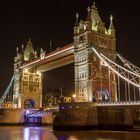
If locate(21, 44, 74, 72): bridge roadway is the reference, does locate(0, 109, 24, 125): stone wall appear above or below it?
below

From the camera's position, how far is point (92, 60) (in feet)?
160

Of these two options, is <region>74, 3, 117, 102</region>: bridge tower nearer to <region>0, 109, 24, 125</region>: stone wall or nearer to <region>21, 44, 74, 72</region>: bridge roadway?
<region>21, 44, 74, 72</region>: bridge roadway

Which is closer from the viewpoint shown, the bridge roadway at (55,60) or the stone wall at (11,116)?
the bridge roadway at (55,60)

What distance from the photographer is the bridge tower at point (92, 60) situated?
159 feet

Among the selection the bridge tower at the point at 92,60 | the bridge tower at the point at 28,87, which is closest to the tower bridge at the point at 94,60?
the bridge tower at the point at 92,60

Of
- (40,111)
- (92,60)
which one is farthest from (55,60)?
(92,60)

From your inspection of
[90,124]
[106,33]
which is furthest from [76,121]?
[106,33]

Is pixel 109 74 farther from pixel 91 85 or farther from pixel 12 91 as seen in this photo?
pixel 12 91

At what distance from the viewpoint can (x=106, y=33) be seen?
5184 centimetres

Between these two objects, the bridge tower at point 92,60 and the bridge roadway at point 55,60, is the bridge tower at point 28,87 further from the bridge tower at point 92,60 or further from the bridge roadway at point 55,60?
the bridge tower at point 92,60

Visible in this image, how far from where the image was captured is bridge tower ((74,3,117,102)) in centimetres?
4845

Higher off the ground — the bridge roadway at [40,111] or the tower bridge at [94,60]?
the tower bridge at [94,60]

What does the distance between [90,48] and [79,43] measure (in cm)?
279

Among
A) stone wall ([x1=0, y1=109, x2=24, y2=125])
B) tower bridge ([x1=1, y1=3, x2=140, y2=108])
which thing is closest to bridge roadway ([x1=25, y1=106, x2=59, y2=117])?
stone wall ([x1=0, y1=109, x2=24, y2=125])
